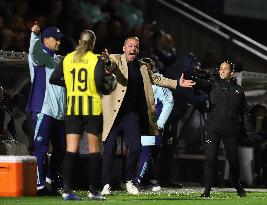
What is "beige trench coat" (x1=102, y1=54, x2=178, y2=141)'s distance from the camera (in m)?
14.4

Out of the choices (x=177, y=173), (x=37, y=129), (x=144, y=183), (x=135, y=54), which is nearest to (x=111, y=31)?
(x=177, y=173)

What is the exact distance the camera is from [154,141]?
1673 cm

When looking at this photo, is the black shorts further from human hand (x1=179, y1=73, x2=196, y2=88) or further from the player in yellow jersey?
human hand (x1=179, y1=73, x2=196, y2=88)

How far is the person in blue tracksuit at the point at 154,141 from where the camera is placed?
16.4 metres

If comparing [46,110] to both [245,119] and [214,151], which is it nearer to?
[214,151]

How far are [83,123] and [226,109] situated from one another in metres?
2.56

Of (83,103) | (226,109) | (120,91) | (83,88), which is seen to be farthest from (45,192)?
(226,109)

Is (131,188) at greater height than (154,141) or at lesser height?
lesser

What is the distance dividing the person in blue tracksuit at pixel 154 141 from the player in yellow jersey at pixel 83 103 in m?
3.63

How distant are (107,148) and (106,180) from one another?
45 cm

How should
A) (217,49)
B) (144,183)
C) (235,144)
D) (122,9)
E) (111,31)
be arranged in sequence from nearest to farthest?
(235,144) → (144,183) → (111,31) → (122,9) → (217,49)

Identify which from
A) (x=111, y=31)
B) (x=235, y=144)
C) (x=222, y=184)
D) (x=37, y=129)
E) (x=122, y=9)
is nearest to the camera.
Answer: (x=37, y=129)

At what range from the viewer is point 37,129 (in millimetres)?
13539

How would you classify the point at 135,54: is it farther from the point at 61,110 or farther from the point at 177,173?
→ the point at 177,173
